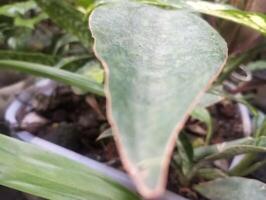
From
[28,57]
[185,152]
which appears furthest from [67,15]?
[185,152]

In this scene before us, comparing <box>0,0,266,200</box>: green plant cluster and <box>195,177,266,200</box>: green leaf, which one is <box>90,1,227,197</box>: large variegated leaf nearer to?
<box>0,0,266,200</box>: green plant cluster

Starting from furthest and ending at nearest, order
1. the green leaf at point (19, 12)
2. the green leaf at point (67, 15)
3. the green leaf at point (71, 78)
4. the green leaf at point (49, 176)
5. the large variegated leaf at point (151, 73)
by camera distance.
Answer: the green leaf at point (19, 12)
the green leaf at point (67, 15)
the green leaf at point (71, 78)
the green leaf at point (49, 176)
the large variegated leaf at point (151, 73)

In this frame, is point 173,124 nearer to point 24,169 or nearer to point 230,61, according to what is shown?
point 24,169

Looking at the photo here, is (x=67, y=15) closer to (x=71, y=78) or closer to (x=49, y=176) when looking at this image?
(x=71, y=78)

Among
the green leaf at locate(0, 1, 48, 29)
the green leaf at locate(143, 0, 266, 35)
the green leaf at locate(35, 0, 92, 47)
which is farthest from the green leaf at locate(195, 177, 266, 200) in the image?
the green leaf at locate(0, 1, 48, 29)

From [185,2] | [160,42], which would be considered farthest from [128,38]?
[185,2]

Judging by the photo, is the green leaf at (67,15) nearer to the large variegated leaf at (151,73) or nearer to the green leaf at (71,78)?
the green leaf at (71,78)

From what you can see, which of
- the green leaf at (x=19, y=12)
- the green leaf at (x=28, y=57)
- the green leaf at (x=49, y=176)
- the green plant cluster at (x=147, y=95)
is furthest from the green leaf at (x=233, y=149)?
the green leaf at (x=19, y=12)
